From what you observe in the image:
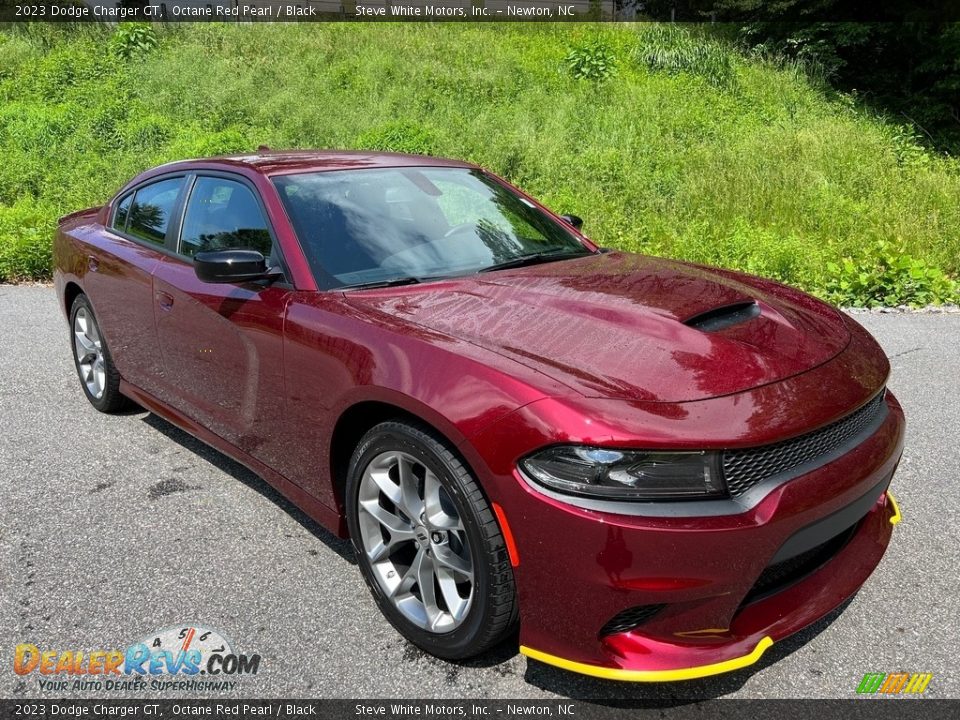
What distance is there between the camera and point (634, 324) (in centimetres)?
240

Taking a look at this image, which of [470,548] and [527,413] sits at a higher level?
[527,413]

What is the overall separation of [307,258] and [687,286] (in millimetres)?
1458

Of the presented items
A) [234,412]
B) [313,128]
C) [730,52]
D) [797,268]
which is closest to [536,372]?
[234,412]

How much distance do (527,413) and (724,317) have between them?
97 centimetres

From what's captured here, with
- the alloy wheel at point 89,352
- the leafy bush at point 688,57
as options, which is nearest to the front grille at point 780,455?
the alloy wheel at point 89,352

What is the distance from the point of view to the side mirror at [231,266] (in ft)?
9.11

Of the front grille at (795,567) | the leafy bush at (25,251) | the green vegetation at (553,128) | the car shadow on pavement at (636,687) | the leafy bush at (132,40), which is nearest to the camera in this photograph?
the front grille at (795,567)

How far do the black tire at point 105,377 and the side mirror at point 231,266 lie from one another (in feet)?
6.18

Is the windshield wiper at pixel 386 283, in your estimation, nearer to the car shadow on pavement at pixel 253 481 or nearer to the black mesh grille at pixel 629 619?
the car shadow on pavement at pixel 253 481

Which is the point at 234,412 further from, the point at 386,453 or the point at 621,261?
the point at 621,261

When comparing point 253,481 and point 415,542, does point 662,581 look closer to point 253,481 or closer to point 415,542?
point 415,542

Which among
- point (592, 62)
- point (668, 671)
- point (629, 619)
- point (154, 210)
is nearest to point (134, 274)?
point (154, 210)

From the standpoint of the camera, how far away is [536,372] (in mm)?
2055

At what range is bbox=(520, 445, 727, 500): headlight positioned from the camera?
191cm
